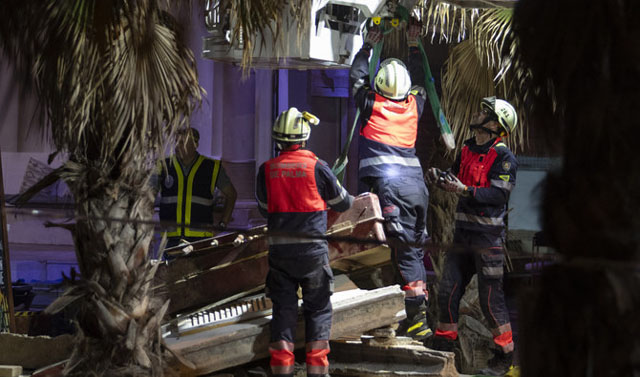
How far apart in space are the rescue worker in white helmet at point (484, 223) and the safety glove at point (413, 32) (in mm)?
799

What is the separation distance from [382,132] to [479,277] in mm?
1210

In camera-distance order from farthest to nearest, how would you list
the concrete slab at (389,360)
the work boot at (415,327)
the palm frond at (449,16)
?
the palm frond at (449,16)
the work boot at (415,327)
the concrete slab at (389,360)

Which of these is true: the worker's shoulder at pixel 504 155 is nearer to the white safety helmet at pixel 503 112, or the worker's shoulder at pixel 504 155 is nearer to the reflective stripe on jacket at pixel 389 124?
the white safety helmet at pixel 503 112

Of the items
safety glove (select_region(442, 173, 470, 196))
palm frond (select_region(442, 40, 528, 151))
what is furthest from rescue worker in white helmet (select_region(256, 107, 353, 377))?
palm frond (select_region(442, 40, 528, 151))

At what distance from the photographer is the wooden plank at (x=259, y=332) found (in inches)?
190

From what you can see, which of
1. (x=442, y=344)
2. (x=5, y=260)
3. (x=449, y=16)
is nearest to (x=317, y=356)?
(x=442, y=344)

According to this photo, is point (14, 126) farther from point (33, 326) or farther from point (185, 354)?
point (185, 354)

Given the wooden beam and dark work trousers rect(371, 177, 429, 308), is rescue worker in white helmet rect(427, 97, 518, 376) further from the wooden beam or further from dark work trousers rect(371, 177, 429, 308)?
the wooden beam

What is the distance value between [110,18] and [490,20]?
3636 mm

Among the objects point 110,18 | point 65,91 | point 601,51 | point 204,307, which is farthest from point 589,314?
point 204,307

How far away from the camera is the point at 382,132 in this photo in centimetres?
584

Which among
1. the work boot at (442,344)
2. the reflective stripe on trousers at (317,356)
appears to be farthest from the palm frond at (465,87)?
the reflective stripe on trousers at (317,356)

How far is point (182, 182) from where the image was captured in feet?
20.2

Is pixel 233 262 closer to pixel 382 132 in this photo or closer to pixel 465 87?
pixel 382 132
